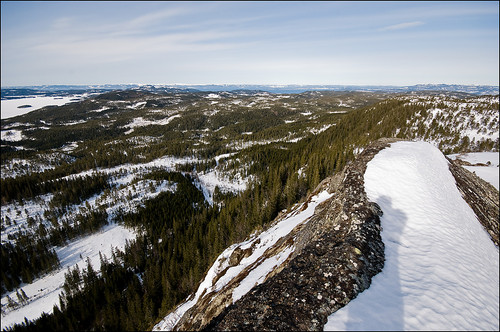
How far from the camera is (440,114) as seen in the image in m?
102

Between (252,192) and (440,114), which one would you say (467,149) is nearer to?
(440,114)

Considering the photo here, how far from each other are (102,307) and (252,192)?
64771 mm

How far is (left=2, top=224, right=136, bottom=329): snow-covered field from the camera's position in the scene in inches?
2938

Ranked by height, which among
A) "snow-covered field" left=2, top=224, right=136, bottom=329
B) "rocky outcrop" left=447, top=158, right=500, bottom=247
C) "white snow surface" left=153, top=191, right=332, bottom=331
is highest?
"rocky outcrop" left=447, top=158, right=500, bottom=247

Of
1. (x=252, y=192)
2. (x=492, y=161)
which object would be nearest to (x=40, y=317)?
(x=252, y=192)

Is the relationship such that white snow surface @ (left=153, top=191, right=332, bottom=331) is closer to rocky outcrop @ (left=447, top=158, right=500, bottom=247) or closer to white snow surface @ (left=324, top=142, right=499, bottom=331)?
white snow surface @ (left=324, top=142, right=499, bottom=331)

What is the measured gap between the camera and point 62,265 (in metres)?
96.3

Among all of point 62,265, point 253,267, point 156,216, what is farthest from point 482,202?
point 62,265

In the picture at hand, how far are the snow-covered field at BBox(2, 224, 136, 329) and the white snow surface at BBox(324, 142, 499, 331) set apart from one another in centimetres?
10713

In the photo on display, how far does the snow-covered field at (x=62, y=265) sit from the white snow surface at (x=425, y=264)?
107 metres

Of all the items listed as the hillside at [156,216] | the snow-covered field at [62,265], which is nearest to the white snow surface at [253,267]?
the hillside at [156,216]

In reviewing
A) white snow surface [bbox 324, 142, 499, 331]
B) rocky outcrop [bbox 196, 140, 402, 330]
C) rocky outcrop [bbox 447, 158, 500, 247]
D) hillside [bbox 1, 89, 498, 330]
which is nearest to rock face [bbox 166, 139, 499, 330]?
rocky outcrop [bbox 196, 140, 402, 330]

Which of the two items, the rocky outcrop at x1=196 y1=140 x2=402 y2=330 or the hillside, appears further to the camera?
the hillside

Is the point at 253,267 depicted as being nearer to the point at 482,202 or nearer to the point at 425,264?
the point at 425,264
